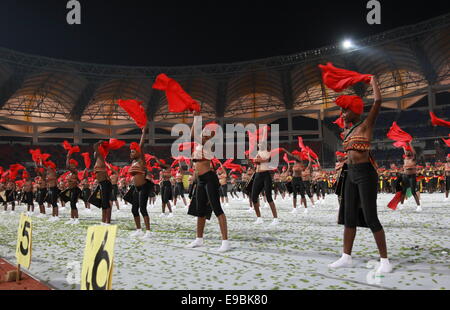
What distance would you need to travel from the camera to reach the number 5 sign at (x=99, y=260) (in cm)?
234

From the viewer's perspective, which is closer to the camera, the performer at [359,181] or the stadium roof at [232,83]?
the performer at [359,181]

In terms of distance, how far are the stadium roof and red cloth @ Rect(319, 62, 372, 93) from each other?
32529mm

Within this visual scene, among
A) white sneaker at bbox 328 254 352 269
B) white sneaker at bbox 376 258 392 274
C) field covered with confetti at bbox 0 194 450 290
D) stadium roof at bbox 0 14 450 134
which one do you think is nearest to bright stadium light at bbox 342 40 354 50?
stadium roof at bbox 0 14 450 134

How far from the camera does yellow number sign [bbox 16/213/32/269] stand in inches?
141

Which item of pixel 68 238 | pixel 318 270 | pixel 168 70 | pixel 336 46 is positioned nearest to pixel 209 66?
pixel 168 70

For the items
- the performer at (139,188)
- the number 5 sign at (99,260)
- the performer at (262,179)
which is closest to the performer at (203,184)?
the performer at (139,188)

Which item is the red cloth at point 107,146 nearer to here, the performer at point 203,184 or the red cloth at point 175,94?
the red cloth at point 175,94

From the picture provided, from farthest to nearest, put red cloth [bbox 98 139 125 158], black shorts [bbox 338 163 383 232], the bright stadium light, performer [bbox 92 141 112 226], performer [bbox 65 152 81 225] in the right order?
the bright stadium light < performer [bbox 65 152 81 225] < red cloth [bbox 98 139 125 158] < performer [bbox 92 141 112 226] < black shorts [bbox 338 163 383 232]

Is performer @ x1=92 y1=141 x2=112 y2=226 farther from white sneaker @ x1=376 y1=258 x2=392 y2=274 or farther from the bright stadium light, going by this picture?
the bright stadium light

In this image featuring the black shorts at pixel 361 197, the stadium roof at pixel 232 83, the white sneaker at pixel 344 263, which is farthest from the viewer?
the stadium roof at pixel 232 83

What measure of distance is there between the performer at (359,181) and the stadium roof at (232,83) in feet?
107

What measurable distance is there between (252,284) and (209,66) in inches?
1566
